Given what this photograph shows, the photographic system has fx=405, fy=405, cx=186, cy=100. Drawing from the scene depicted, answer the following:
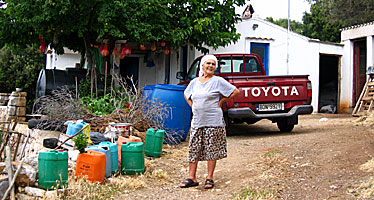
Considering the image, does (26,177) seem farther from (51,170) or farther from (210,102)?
(210,102)

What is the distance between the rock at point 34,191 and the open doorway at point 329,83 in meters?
13.3

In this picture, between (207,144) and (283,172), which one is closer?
(207,144)

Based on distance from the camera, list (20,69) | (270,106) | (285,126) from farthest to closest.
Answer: (20,69) < (285,126) < (270,106)

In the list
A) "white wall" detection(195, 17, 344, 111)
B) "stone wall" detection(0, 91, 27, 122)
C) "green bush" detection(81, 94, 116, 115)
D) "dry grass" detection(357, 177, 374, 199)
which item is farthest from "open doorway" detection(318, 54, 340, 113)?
"dry grass" detection(357, 177, 374, 199)

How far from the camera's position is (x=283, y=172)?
16.0 ft

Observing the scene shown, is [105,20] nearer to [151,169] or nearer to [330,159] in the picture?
[151,169]

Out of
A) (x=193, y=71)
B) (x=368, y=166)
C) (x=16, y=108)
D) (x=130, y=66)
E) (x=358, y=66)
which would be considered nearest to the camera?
(x=368, y=166)

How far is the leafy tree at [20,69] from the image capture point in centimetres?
1944

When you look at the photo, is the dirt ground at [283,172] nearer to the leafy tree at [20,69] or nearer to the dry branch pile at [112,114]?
the dry branch pile at [112,114]

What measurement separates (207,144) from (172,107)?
325 centimetres

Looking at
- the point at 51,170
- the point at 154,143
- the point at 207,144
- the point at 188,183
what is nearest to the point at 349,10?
the point at 154,143

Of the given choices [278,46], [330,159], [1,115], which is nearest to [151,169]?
[330,159]

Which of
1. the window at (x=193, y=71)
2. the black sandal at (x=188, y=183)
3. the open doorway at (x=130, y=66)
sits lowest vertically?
the black sandal at (x=188, y=183)

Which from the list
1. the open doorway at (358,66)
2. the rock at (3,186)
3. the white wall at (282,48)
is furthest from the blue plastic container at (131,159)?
the open doorway at (358,66)
